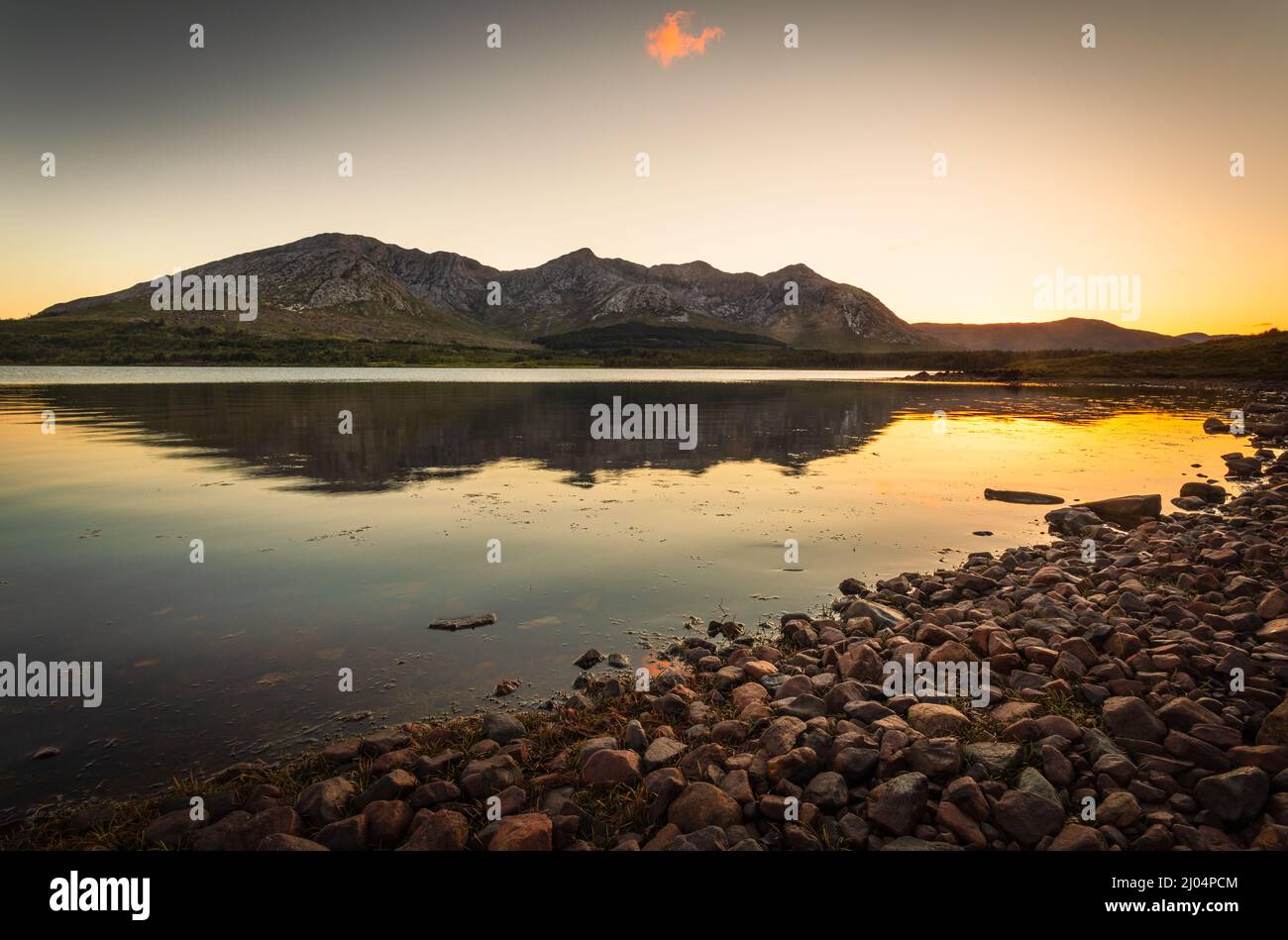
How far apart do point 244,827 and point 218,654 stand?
6258 millimetres

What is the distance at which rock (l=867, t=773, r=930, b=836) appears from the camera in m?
6.81

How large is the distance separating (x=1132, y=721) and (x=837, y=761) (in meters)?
4.13

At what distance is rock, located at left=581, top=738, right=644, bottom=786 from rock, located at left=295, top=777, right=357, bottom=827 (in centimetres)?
294

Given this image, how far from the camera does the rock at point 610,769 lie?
8.09 m

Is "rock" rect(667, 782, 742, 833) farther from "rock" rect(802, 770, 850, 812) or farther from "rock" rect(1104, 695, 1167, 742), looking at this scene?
"rock" rect(1104, 695, 1167, 742)

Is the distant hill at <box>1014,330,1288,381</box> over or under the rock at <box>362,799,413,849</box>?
over

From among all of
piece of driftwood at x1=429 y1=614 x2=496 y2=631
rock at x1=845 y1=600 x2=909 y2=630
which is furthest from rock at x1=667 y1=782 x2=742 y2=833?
piece of driftwood at x1=429 y1=614 x2=496 y2=631

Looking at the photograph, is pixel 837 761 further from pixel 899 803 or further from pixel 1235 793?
pixel 1235 793

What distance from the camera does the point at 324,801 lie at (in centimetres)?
752

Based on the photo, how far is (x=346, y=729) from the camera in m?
9.79

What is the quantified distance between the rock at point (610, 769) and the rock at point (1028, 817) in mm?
4237

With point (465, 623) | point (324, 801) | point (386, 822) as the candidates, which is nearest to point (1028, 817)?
point (386, 822)
